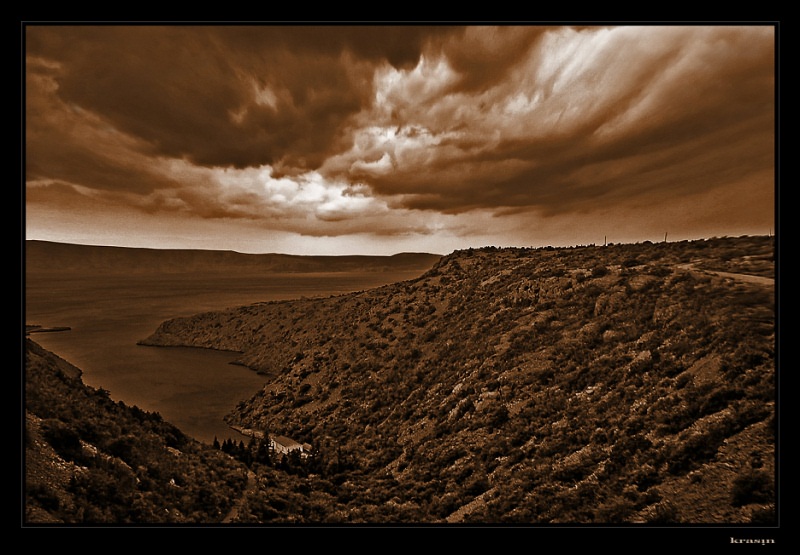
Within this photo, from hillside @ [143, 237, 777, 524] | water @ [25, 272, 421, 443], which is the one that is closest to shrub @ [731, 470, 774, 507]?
hillside @ [143, 237, 777, 524]

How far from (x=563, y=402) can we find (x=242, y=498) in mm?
10795

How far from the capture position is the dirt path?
8.11 meters

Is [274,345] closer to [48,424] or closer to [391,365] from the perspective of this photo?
[391,365]

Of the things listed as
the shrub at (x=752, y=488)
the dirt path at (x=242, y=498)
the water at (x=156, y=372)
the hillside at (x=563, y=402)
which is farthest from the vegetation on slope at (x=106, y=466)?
Answer: the shrub at (x=752, y=488)

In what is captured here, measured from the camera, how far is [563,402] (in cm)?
1150

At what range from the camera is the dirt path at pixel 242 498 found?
811 centimetres

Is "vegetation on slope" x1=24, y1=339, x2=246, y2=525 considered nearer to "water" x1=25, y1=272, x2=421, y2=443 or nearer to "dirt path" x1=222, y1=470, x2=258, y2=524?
"dirt path" x1=222, y1=470, x2=258, y2=524

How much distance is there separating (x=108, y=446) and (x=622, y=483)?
509 inches

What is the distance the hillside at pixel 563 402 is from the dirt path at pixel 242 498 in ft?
0.95

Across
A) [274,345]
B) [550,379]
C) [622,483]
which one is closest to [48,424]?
[622,483]

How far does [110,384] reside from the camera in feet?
108

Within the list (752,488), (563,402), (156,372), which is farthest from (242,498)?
(156,372)

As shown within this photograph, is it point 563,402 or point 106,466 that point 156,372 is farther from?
point 563,402

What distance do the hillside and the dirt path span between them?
0.29 meters
